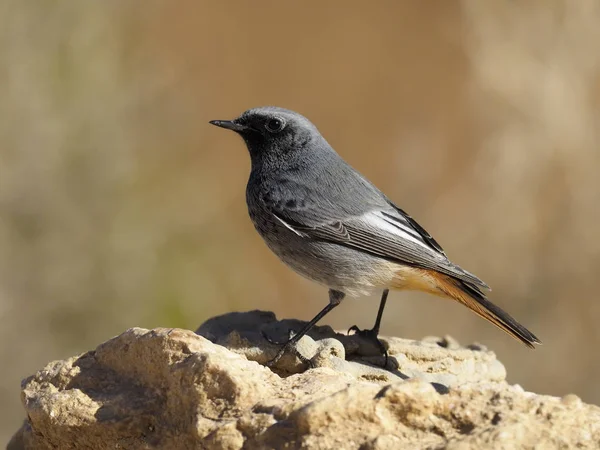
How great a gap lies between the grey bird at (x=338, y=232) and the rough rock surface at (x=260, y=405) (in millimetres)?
763

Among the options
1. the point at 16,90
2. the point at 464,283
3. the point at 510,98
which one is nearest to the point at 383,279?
the point at 464,283

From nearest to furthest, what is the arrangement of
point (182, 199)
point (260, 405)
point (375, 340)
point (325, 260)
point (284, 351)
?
point (260, 405) → point (284, 351) → point (375, 340) → point (325, 260) → point (182, 199)

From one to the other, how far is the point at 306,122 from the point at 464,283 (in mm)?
1663

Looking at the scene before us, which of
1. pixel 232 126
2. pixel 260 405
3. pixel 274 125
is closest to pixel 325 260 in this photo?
pixel 274 125

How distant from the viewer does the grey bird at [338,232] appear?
18.0 ft

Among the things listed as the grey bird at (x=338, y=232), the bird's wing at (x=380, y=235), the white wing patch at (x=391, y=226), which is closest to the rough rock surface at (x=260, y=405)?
the grey bird at (x=338, y=232)

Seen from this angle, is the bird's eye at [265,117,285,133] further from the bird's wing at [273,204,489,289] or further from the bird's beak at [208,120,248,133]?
the bird's wing at [273,204,489,289]

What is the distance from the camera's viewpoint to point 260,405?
342 centimetres

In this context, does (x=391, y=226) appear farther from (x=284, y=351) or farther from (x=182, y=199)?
(x=182, y=199)

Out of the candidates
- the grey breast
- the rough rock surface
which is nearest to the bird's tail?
the grey breast

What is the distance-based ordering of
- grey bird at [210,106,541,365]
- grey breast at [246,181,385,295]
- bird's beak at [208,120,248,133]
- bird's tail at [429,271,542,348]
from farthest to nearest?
bird's beak at [208,120,248,133], grey breast at [246,181,385,295], grey bird at [210,106,541,365], bird's tail at [429,271,542,348]

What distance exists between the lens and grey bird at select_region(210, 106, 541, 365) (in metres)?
5.50

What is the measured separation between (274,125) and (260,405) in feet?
10.1

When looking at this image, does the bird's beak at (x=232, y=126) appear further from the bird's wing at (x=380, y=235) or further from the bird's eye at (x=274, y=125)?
the bird's wing at (x=380, y=235)
